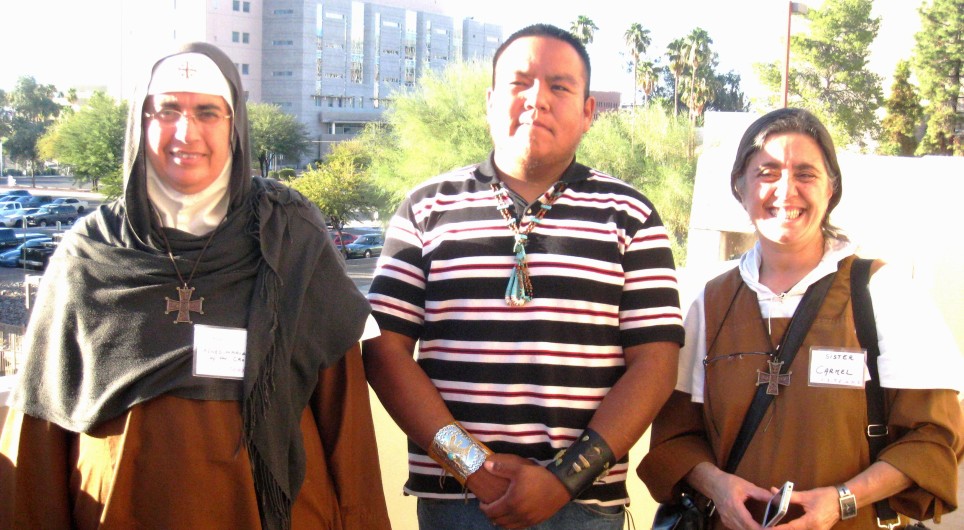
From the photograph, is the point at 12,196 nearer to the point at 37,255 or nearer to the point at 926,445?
the point at 37,255

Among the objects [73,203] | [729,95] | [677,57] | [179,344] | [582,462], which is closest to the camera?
[179,344]

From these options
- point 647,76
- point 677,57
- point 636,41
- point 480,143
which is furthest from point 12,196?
point 677,57

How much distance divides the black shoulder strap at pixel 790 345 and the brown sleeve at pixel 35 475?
1505mm

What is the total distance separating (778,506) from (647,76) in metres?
51.7

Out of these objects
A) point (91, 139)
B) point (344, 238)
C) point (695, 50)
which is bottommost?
point (344, 238)

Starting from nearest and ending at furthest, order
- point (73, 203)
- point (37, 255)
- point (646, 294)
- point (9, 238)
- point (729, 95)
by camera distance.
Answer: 1. point (646, 294)
2. point (37, 255)
3. point (9, 238)
4. point (73, 203)
5. point (729, 95)

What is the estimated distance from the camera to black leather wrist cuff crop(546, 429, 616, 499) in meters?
1.92

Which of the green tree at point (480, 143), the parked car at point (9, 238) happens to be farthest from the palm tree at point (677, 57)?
the parked car at point (9, 238)

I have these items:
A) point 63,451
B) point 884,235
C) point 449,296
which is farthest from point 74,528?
point 884,235

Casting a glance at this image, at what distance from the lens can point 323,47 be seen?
7238 cm

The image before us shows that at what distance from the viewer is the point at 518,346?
6.57 feet

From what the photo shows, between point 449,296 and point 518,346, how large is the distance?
0.21 meters

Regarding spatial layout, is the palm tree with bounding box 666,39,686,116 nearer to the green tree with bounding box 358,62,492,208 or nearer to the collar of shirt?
the green tree with bounding box 358,62,492,208

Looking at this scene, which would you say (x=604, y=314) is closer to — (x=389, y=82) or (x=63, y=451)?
(x=63, y=451)
